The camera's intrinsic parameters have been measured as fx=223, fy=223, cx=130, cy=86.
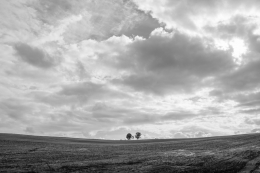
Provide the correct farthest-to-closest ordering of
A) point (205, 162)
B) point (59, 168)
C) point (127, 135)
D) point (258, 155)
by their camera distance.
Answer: point (127, 135), point (258, 155), point (205, 162), point (59, 168)

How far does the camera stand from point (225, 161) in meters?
24.7

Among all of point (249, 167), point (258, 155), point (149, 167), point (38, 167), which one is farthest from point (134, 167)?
point (258, 155)

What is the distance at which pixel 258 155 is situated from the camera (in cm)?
2878

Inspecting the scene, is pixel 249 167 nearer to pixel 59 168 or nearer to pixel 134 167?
pixel 134 167

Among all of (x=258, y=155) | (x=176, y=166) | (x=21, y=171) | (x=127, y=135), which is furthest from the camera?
(x=127, y=135)

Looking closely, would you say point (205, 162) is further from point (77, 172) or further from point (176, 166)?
point (77, 172)

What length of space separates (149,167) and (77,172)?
687 centimetres

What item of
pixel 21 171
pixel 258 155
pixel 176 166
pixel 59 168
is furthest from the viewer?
pixel 258 155

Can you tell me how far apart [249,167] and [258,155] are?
8193 millimetres

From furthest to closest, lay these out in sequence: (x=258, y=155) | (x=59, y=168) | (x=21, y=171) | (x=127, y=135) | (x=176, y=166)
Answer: (x=127, y=135)
(x=258, y=155)
(x=176, y=166)
(x=59, y=168)
(x=21, y=171)

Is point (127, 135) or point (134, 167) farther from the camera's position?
point (127, 135)

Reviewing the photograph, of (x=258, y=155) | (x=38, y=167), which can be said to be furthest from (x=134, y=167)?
(x=258, y=155)

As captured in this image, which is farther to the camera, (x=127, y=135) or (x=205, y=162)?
(x=127, y=135)

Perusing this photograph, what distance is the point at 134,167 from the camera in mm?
21906
